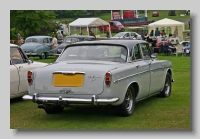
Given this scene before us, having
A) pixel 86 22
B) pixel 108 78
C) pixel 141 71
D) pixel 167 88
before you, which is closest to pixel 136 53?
pixel 141 71

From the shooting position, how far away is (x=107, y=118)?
27.4 ft

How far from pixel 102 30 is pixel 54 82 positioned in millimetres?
27551

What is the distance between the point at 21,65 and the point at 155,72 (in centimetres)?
303

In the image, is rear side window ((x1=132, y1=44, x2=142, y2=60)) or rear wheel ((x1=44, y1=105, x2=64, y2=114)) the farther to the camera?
rear side window ((x1=132, y1=44, x2=142, y2=60))

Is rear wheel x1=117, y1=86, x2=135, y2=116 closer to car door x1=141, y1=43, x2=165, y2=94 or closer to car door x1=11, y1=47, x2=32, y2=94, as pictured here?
car door x1=141, y1=43, x2=165, y2=94

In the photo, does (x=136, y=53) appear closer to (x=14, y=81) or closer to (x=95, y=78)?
(x=95, y=78)

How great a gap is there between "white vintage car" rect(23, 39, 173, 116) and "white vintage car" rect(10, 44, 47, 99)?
1486 mm

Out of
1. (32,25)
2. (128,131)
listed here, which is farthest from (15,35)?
(128,131)

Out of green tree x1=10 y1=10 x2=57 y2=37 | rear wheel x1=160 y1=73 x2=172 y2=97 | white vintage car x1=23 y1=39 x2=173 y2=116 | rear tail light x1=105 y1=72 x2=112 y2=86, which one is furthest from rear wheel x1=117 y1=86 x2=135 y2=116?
green tree x1=10 y1=10 x2=57 y2=37

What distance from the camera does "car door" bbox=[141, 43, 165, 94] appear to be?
31.8 ft

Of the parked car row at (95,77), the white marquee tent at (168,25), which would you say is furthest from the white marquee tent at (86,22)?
the parked car row at (95,77)

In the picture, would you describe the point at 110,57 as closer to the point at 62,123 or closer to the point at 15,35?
the point at 62,123

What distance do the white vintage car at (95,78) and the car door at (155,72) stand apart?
71mm

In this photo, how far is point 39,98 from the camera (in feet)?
26.2
